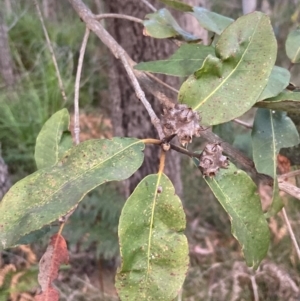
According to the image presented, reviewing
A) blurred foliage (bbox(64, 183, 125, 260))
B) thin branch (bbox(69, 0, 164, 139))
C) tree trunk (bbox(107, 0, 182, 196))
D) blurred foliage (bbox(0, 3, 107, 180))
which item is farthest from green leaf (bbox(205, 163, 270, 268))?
blurred foliage (bbox(0, 3, 107, 180))

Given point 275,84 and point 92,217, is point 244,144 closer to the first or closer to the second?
point 275,84

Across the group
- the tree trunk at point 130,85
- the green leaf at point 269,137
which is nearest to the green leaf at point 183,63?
the green leaf at point 269,137

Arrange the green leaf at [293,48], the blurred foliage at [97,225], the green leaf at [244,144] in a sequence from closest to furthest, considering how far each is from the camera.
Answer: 1. the green leaf at [293,48]
2. the green leaf at [244,144]
3. the blurred foliage at [97,225]

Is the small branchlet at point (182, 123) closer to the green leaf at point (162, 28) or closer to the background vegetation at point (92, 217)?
the green leaf at point (162, 28)

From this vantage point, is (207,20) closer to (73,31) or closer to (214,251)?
(214,251)

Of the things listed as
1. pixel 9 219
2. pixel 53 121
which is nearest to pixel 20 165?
pixel 53 121

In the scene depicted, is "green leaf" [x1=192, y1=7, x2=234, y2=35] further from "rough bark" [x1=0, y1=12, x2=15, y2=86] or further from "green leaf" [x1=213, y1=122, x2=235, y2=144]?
"rough bark" [x1=0, y1=12, x2=15, y2=86]
